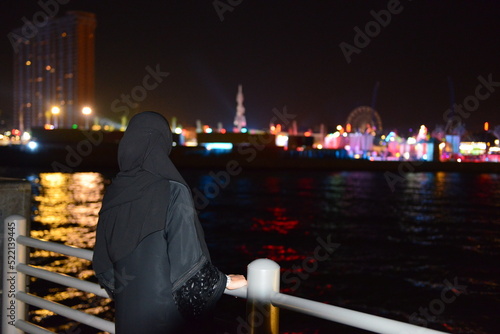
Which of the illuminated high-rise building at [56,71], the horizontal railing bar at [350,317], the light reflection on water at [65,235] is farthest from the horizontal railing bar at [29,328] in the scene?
the illuminated high-rise building at [56,71]

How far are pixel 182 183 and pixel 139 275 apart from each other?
0.41m

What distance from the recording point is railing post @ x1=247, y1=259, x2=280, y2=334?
2430 millimetres

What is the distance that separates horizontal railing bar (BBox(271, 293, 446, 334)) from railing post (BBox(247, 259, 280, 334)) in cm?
4

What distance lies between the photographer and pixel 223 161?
255ft

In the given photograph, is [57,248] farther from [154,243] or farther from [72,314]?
[154,243]

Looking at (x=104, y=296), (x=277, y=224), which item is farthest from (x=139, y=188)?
(x=277, y=224)

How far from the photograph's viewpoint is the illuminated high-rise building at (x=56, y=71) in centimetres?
11638

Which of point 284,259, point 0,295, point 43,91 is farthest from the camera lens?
point 43,91

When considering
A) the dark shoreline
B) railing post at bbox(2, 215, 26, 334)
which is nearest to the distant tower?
the dark shoreline

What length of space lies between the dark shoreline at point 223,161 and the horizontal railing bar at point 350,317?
2651 inches

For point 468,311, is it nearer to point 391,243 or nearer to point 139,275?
point 391,243

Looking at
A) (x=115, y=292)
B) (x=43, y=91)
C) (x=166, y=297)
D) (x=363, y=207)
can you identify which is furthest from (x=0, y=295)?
(x=43, y=91)

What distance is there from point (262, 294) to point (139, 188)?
0.77 m

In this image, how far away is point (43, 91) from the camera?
136 meters
